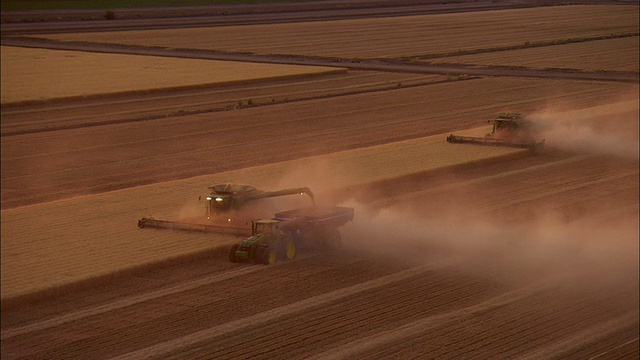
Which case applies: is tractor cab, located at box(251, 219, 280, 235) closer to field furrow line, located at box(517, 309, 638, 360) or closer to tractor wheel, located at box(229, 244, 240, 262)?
tractor wheel, located at box(229, 244, 240, 262)

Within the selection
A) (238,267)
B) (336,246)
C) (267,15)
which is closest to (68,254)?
(238,267)

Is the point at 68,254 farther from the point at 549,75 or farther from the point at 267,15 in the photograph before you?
the point at 267,15

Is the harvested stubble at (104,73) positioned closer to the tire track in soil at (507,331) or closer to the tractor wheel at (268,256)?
the tractor wheel at (268,256)

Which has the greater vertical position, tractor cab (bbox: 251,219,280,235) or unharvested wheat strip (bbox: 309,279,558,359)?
tractor cab (bbox: 251,219,280,235)

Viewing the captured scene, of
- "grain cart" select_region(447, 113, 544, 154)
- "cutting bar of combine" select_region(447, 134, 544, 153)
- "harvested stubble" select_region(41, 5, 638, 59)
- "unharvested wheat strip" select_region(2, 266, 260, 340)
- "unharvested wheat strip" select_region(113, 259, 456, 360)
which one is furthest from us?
"harvested stubble" select_region(41, 5, 638, 59)

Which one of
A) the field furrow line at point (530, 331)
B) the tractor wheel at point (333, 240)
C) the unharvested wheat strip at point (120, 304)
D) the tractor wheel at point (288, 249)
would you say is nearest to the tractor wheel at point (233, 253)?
the unharvested wheat strip at point (120, 304)

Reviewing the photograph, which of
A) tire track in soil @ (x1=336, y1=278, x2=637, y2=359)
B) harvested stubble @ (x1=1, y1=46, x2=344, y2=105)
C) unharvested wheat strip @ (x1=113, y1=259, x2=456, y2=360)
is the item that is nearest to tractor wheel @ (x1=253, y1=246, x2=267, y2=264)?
unharvested wheat strip @ (x1=113, y1=259, x2=456, y2=360)
